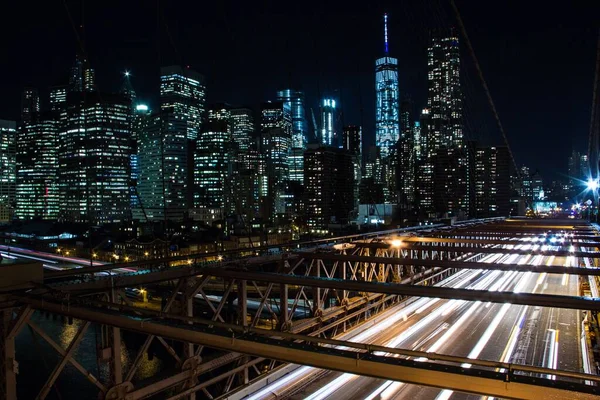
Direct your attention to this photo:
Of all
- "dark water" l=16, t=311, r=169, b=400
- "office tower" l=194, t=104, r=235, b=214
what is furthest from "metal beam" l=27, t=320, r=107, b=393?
"office tower" l=194, t=104, r=235, b=214

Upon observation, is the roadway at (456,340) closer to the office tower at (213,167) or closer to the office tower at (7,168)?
the office tower at (213,167)

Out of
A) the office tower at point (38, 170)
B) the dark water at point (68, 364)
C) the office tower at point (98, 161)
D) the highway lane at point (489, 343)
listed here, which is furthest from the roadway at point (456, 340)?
the office tower at point (38, 170)

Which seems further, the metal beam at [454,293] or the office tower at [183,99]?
the office tower at [183,99]

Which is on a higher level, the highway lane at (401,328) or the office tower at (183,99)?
the office tower at (183,99)

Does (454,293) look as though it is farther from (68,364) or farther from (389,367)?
(68,364)

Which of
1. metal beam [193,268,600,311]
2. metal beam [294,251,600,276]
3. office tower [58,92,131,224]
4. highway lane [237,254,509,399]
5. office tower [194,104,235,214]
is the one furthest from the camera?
office tower [194,104,235,214]

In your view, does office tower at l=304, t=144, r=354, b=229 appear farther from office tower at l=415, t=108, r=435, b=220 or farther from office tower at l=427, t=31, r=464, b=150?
office tower at l=427, t=31, r=464, b=150

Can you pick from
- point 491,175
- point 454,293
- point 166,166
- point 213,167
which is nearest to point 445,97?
point 491,175
